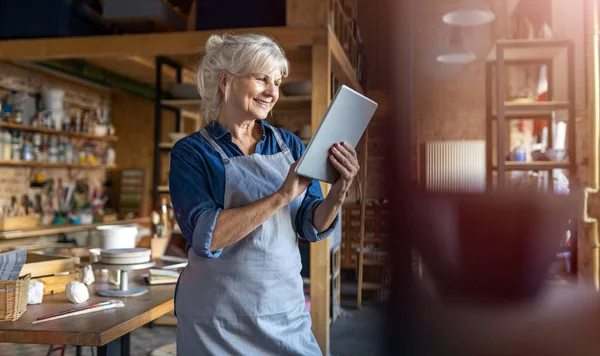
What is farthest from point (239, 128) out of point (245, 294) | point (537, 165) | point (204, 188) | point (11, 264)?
point (537, 165)

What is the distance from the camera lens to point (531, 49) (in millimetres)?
4375

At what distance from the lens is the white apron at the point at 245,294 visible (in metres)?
1.42

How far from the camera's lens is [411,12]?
1.61 ft

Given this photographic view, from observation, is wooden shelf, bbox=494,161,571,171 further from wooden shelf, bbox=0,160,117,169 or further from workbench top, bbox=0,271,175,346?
wooden shelf, bbox=0,160,117,169

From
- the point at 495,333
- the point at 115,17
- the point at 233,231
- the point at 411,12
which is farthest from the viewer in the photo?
the point at 115,17

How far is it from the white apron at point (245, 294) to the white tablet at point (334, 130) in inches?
9.6

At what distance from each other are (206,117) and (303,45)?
262cm

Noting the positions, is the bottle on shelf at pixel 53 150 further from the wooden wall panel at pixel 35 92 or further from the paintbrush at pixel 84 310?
the paintbrush at pixel 84 310

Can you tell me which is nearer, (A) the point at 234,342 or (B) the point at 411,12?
(B) the point at 411,12

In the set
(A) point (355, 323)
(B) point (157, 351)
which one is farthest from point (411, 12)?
(A) point (355, 323)

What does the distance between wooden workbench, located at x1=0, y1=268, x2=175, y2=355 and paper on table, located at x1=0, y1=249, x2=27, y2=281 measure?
0.15 meters

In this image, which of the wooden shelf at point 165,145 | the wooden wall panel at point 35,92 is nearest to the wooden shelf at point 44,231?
the wooden wall panel at point 35,92

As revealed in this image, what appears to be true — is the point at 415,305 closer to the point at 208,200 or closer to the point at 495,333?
the point at 495,333

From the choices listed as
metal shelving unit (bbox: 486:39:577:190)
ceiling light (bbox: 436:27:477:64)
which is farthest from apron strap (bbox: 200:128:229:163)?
ceiling light (bbox: 436:27:477:64)
